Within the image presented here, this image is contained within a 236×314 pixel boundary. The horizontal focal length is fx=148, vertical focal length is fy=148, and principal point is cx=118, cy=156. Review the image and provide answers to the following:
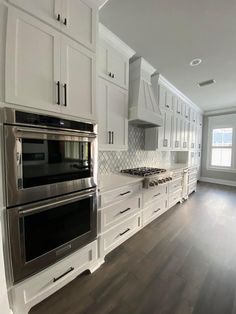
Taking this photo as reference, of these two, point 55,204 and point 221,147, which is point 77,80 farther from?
point 221,147

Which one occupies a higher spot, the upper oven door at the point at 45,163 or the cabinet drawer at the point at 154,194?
the upper oven door at the point at 45,163

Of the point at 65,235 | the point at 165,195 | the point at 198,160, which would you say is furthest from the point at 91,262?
the point at 198,160

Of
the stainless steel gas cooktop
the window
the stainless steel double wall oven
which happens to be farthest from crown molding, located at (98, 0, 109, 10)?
the window

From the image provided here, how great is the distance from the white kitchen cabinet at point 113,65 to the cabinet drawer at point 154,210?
6.81 feet

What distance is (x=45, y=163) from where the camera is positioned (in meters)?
1.21

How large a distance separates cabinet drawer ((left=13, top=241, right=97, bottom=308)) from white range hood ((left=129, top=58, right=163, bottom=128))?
1904mm

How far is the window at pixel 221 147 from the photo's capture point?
222 inches

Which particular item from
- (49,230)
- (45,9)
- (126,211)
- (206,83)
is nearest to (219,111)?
(206,83)

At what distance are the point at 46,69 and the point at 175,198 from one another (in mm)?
3487

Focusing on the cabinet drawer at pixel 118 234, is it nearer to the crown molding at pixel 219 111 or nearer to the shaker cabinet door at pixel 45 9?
the shaker cabinet door at pixel 45 9

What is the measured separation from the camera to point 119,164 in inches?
110

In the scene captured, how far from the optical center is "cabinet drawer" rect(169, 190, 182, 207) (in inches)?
132

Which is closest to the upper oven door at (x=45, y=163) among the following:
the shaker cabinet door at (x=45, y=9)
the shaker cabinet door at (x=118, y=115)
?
the shaker cabinet door at (x=118, y=115)

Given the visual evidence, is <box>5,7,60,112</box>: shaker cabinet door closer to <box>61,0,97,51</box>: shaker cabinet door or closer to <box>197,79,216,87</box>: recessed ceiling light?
<box>61,0,97,51</box>: shaker cabinet door
